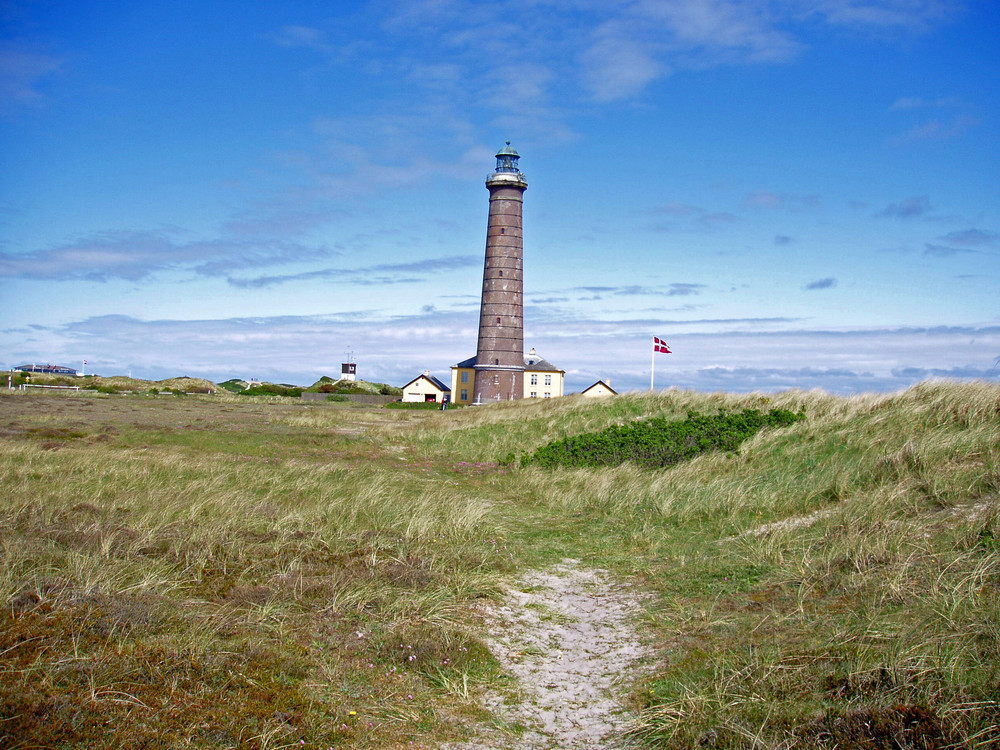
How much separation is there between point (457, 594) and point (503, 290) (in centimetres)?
4944

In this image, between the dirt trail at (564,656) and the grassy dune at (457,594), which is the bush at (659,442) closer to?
the grassy dune at (457,594)

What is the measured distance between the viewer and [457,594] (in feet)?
25.4

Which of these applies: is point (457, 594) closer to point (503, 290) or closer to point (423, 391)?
point (503, 290)

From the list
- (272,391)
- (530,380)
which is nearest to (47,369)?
(272,391)

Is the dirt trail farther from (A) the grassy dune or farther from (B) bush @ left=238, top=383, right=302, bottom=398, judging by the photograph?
(B) bush @ left=238, top=383, right=302, bottom=398

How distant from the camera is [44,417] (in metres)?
27.5

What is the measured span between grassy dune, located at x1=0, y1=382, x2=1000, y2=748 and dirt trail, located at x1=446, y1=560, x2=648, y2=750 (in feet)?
0.76

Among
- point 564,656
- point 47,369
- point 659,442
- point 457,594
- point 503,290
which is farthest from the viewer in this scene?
point 47,369

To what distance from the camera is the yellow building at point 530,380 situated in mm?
64938

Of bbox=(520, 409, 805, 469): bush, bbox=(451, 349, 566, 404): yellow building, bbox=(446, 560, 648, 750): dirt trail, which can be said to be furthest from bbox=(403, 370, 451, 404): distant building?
bbox=(446, 560, 648, 750): dirt trail

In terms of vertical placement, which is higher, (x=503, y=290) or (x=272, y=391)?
(x=503, y=290)

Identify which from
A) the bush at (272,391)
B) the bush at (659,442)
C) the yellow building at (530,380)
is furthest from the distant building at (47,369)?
the bush at (659,442)

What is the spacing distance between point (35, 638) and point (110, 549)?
8.54ft

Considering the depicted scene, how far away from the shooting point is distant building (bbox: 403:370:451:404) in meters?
69.3
